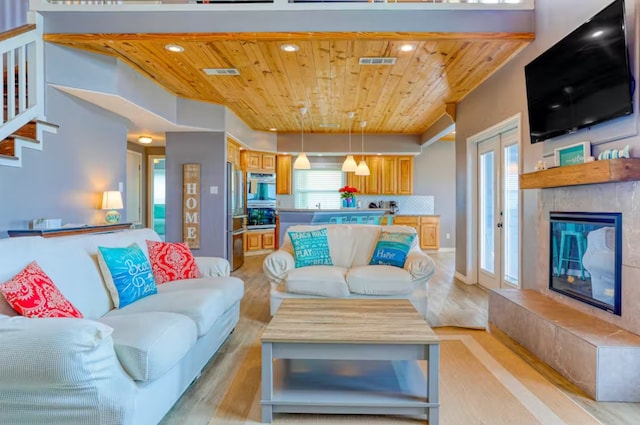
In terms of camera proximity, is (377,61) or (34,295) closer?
(34,295)

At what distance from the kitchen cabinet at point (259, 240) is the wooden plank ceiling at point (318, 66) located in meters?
2.71

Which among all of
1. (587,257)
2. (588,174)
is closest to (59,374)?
(588,174)

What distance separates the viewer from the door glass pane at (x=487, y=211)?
16.5 feet

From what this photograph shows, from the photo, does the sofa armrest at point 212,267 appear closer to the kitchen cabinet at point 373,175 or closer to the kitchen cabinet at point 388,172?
the kitchen cabinet at point 373,175

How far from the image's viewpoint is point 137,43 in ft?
12.1

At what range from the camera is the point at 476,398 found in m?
2.19

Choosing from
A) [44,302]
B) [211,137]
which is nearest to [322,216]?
[211,137]

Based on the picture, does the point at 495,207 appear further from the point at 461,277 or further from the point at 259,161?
the point at 259,161

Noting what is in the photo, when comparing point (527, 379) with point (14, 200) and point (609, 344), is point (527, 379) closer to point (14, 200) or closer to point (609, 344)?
point (609, 344)

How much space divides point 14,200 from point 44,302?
2209mm

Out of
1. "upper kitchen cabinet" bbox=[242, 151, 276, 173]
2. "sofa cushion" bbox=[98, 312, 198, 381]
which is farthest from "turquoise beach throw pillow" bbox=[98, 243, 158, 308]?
"upper kitchen cabinet" bbox=[242, 151, 276, 173]

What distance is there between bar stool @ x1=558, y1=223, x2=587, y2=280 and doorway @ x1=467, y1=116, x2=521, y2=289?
867mm

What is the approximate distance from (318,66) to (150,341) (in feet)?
11.6

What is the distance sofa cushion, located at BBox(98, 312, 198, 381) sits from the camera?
162 centimetres
